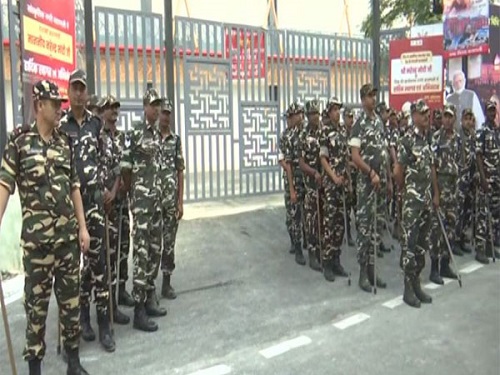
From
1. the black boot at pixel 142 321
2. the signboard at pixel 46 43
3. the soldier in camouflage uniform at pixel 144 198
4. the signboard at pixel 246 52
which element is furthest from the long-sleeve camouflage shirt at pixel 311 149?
the signboard at pixel 246 52

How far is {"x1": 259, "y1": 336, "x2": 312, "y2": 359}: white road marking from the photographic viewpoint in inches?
165

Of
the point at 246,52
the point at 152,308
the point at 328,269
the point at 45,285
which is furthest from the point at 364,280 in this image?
the point at 246,52

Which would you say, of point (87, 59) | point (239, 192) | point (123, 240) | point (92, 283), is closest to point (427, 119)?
point (123, 240)

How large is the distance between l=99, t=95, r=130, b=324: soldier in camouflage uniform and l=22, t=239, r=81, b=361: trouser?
3.16 ft

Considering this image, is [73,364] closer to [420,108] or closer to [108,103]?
[108,103]

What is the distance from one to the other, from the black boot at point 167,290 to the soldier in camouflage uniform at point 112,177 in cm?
62

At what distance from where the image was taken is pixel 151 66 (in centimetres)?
818

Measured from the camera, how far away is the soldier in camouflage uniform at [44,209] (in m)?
3.38

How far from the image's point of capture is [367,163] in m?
5.65

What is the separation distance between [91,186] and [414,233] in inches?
113

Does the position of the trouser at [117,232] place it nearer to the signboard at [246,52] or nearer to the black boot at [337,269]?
the black boot at [337,269]

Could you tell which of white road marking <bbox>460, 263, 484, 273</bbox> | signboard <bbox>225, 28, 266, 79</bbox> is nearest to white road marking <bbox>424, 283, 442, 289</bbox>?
white road marking <bbox>460, 263, 484, 273</bbox>

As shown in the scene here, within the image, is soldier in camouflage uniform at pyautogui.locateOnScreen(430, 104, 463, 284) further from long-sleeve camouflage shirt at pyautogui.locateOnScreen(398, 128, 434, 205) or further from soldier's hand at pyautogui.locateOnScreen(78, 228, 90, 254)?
soldier's hand at pyautogui.locateOnScreen(78, 228, 90, 254)

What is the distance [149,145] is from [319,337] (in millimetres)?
1999
